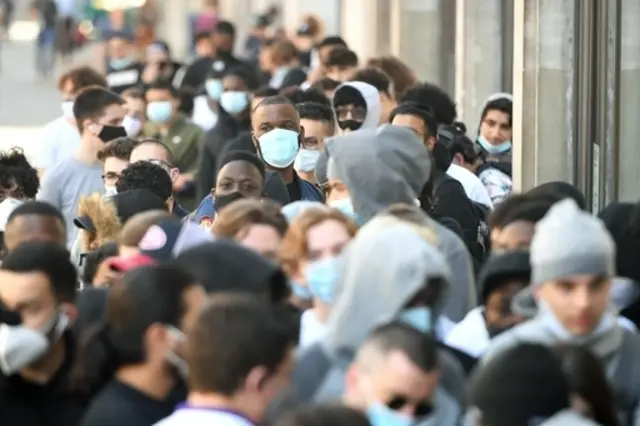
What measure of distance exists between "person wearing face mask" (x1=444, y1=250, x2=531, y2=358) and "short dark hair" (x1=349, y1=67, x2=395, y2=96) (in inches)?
273

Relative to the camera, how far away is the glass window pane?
14367mm

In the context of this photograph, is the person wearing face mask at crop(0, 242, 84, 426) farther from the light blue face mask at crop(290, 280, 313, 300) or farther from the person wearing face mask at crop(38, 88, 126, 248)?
the person wearing face mask at crop(38, 88, 126, 248)

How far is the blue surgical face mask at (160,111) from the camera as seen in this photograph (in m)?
17.9

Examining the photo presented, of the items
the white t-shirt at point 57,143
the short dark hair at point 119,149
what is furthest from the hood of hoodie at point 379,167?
the white t-shirt at point 57,143

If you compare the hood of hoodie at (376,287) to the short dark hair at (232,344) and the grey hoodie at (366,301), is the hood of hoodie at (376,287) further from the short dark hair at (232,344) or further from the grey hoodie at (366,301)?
the short dark hair at (232,344)

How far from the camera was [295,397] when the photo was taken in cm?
657

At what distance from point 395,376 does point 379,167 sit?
10.1 feet

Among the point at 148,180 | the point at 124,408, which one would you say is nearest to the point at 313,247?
the point at 124,408

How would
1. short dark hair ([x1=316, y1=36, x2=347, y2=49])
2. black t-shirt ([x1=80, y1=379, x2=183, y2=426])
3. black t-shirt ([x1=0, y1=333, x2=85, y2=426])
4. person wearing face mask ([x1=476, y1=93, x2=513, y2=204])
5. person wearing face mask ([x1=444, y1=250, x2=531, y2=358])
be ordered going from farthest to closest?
short dark hair ([x1=316, y1=36, x2=347, y2=49]) < person wearing face mask ([x1=476, y1=93, x2=513, y2=204]) < person wearing face mask ([x1=444, y1=250, x2=531, y2=358]) < black t-shirt ([x1=0, y1=333, x2=85, y2=426]) < black t-shirt ([x1=80, y1=379, x2=183, y2=426])

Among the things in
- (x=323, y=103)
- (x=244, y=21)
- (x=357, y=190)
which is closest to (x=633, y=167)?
(x=323, y=103)

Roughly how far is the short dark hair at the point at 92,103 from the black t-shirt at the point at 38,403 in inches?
250

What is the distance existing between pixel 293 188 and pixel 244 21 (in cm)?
4251

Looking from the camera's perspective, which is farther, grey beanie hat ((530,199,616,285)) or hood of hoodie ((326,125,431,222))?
hood of hoodie ((326,125,431,222))

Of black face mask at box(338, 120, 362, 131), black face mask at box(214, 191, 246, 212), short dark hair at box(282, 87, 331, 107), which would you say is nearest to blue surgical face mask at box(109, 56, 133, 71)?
short dark hair at box(282, 87, 331, 107)
